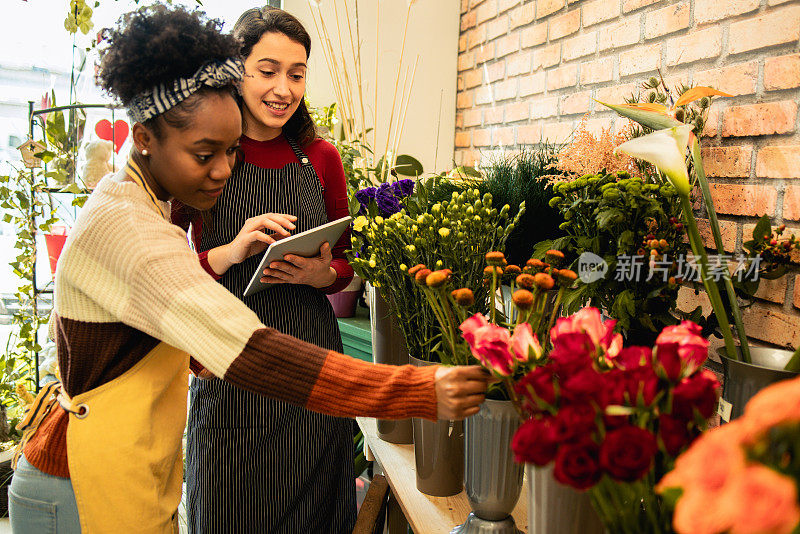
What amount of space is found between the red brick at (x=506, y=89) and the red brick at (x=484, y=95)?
0.06 m

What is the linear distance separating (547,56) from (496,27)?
0.51m

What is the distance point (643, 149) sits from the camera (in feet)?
2.89

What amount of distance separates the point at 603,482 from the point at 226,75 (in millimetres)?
801

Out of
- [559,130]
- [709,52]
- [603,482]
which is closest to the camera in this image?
[603,482]

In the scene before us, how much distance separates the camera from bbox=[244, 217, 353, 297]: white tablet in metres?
1.19

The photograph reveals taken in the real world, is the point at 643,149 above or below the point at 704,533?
above

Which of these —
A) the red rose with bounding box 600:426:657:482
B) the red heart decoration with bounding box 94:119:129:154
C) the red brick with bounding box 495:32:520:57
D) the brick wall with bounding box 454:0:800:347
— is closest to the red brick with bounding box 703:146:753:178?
the brick wall with bounding box 454:0:800:347

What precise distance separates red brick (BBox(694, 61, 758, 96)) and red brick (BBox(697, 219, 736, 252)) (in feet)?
0.88

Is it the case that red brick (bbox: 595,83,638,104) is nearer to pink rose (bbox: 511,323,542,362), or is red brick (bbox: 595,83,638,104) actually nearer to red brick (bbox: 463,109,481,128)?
red brick (bbox: 463,109,481,128)

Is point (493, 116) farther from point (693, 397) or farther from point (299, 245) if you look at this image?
point (693, 397)

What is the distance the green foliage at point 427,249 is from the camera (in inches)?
38.2

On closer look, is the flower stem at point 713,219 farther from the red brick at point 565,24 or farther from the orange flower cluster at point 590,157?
the red brick at point 565,24

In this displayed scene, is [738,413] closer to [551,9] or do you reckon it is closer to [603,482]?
[603,482]

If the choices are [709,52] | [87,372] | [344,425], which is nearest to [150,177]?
[87,372]
